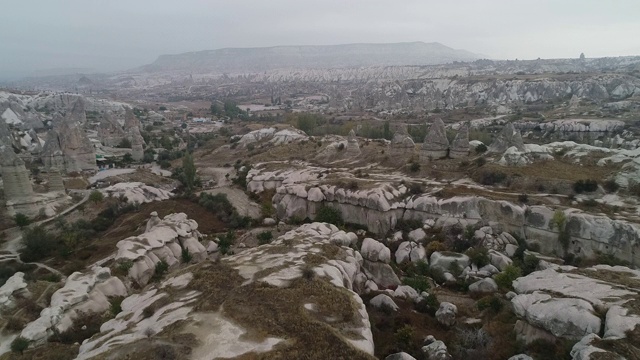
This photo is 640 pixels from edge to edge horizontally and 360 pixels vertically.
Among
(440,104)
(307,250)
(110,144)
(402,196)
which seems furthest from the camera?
(440,104)

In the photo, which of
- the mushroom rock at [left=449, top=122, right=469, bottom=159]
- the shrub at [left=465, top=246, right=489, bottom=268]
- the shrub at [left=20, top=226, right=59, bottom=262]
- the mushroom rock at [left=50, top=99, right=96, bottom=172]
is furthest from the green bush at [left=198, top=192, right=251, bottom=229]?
the mushroom rock at [left=50, top=99, right=96, bottom=172]

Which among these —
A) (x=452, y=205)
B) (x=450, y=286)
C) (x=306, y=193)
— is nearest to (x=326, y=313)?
(x=450, y=286)

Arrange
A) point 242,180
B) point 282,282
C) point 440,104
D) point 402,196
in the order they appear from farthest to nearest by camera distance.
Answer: point 440,104 → point 242,180 → point 402,196 → point 282,282

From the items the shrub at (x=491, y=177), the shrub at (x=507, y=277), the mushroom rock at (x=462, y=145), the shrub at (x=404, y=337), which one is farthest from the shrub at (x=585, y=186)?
the shrub at (x=404, y=337)

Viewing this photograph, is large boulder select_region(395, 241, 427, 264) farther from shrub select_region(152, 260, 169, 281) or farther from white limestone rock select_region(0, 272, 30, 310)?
white limestone rock select_region(0, 272, 30, 310)

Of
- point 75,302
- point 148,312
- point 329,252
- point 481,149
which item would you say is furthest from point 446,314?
point 481,149

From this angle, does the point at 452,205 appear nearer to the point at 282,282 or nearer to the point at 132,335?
the point at 282,282

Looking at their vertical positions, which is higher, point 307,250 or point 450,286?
point 307,250

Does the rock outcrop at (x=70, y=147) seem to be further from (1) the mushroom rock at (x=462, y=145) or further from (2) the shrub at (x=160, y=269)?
(1) the mushroom rock at (x=462, y=145)
